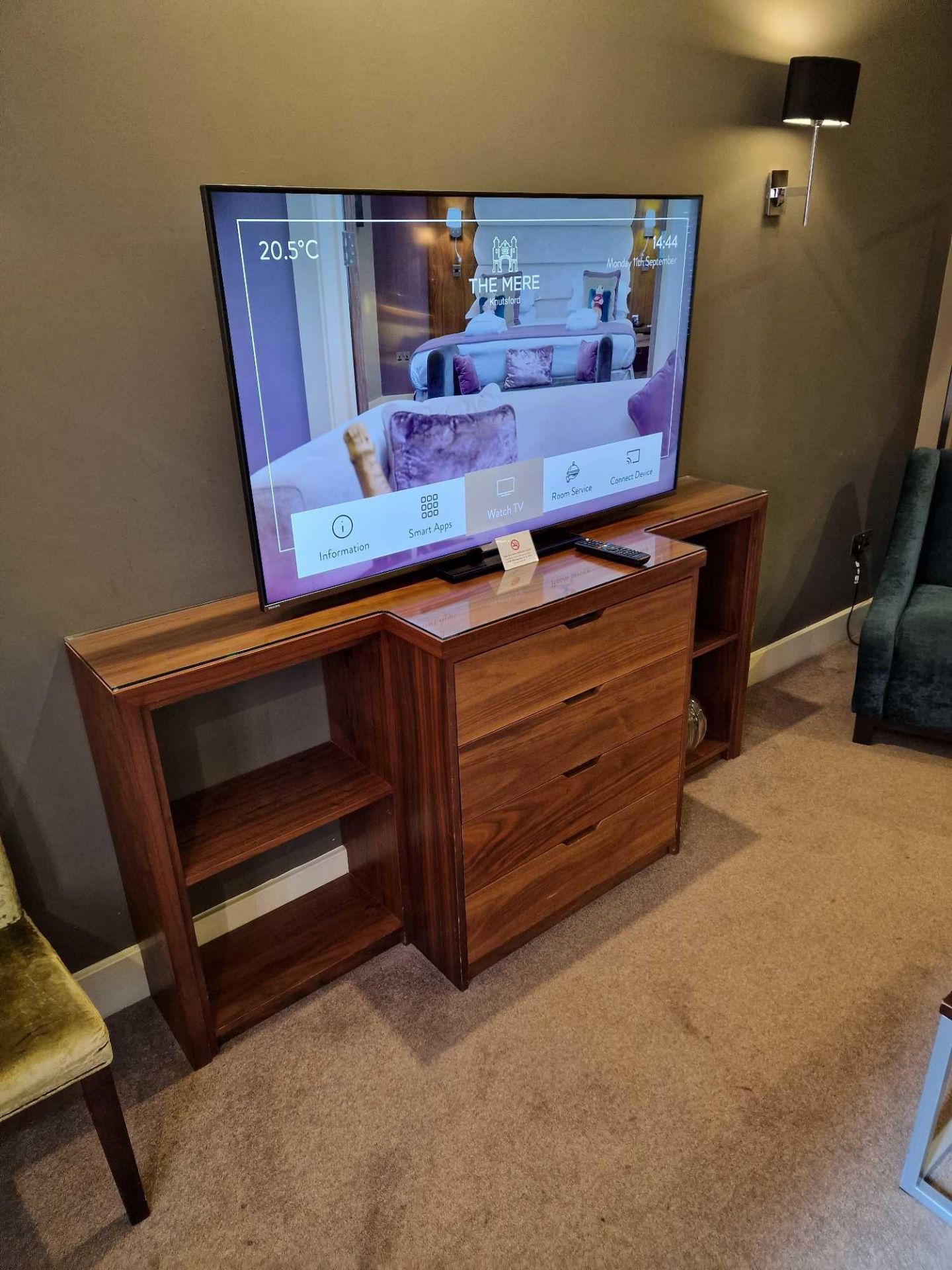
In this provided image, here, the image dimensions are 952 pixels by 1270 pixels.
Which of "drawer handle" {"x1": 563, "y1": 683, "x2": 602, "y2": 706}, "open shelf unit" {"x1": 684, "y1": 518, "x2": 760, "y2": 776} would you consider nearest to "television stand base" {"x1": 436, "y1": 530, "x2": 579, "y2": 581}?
"drawer handle" {"x1": 563, "y1": 683, "x2": 602, "y2": 706}

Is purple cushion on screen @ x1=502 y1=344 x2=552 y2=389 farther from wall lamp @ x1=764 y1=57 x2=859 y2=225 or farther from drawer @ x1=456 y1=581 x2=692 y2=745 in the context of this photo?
A: wall lamp @ x1=764 y1=57 x2=859 y2=225

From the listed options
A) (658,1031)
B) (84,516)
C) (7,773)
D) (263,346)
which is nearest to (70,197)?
(263,346)

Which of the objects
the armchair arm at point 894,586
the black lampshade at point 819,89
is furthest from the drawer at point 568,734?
the black lampshade at point 819,89

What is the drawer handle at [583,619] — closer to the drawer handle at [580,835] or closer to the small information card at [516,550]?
the small information card at [516,550]

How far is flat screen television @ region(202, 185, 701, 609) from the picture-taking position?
1522 mm

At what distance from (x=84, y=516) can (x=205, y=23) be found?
34.8 inches

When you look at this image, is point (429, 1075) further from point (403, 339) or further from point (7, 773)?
point (403, 339)

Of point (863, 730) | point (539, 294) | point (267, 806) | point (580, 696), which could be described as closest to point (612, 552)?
point (580, 696)

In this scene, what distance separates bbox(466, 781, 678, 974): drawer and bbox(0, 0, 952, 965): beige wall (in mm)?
671

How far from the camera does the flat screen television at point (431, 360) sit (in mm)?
1522

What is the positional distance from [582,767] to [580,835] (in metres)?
0.18

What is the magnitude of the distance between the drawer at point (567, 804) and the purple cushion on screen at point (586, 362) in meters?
0.88

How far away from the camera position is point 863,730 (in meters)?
2.84

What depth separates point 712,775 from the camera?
270 cm
